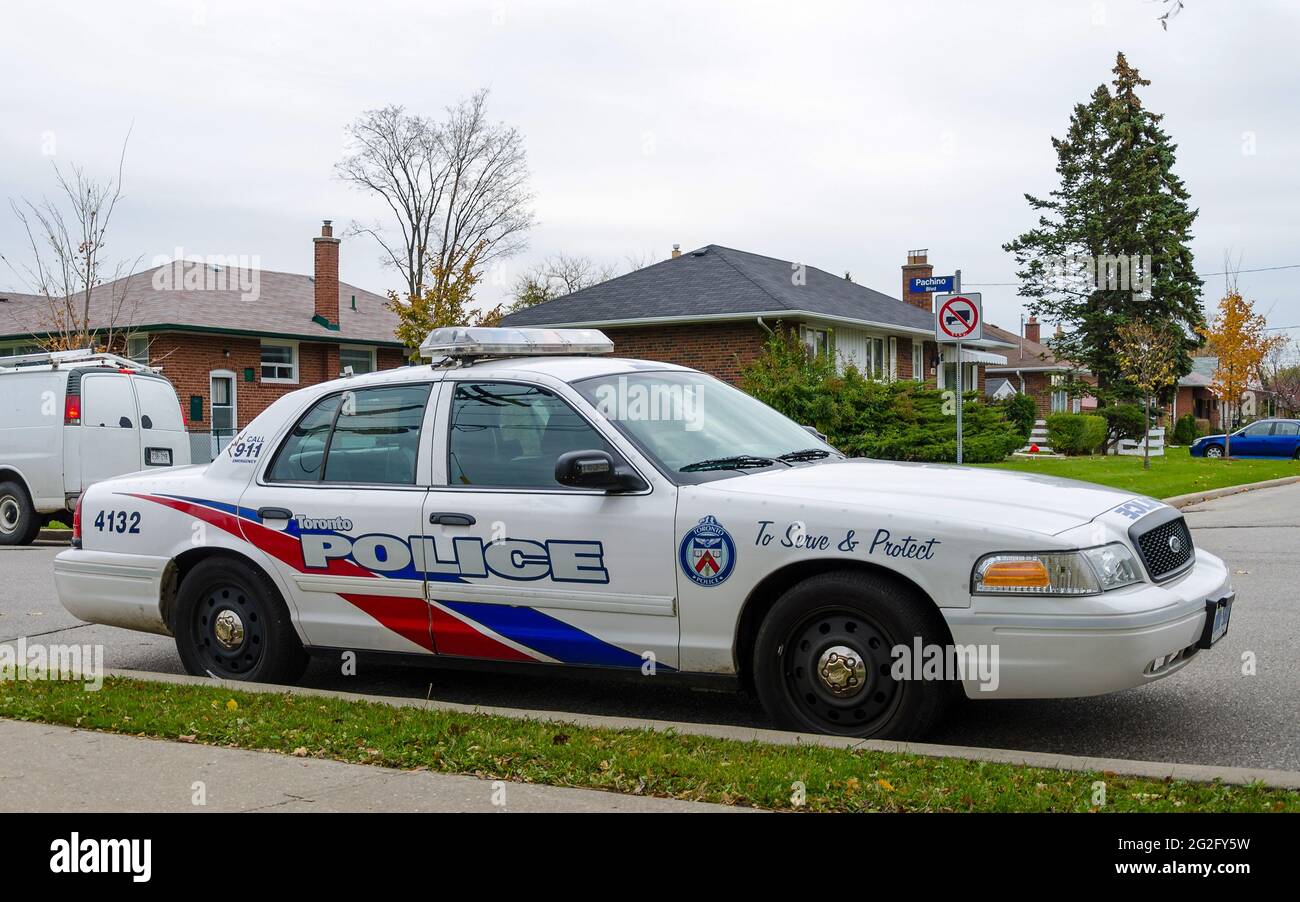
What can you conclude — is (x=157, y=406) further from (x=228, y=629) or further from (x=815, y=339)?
(x=815, y=339)

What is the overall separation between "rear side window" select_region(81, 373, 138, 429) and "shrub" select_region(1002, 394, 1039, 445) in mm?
26348

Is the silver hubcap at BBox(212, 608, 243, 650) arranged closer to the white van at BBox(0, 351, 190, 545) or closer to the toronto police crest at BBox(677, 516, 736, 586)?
the toronto police crest at BBox(677, 516, 736, 586)

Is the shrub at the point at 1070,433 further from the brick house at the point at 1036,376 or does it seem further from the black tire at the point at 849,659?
the black tire at the point at 849,659

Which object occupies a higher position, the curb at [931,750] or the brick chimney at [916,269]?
the brick chimney at [916,269]

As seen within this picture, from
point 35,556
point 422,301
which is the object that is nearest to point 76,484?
point 35,556

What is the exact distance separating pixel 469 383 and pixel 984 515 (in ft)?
8.51

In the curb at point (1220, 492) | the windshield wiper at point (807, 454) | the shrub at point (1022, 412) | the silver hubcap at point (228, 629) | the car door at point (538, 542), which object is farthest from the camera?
the shrub at point (1022, 412)

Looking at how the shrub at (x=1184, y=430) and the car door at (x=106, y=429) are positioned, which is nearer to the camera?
the car door at (x=106, y=429)

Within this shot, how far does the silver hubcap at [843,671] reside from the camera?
5.09 meters

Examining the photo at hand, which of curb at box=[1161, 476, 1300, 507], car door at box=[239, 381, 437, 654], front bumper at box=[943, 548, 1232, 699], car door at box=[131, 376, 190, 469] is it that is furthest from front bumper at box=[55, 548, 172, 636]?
curb at box=[1161, 476, 1300, 507]

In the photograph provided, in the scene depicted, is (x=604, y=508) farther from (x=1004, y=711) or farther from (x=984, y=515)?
(x=1004, y=711)

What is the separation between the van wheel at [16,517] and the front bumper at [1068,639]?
1365cm

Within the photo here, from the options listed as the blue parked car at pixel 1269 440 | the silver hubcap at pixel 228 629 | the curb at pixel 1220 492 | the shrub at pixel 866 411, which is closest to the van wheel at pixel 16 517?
the silver hubcap at pixel 228 629

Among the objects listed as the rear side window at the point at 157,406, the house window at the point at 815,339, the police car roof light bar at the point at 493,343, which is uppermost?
the house window at the point at 815,339
